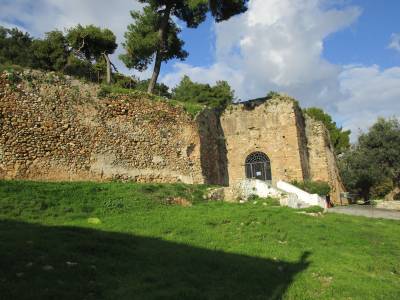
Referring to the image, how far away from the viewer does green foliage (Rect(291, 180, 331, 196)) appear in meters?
20.2

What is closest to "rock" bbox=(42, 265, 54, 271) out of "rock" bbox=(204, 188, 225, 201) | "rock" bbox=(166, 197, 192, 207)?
"rock" bbox=(166, 197, 192, 207)

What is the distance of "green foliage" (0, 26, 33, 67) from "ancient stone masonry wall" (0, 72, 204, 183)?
18.5 m

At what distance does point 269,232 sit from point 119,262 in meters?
4.51

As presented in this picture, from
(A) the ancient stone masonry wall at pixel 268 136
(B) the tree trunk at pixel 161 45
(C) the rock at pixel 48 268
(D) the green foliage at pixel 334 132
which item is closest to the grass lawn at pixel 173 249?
(C) the rock at pixel 48 268

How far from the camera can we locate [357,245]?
30.2 ft

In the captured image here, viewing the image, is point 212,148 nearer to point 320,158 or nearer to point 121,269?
point 320,158

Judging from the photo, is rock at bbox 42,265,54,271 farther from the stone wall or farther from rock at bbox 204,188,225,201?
the stone wall

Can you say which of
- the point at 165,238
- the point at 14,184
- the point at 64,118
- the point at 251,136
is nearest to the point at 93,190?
the point at 14,184

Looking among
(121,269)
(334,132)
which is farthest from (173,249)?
(334,132)

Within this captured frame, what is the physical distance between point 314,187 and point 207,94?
21319 mm

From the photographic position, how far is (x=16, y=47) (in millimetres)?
32125

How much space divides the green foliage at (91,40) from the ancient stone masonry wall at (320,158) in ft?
49.4

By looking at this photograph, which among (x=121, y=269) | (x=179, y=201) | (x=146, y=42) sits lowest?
(x=121, y=269)

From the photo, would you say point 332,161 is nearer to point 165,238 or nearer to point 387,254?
point 387,254
